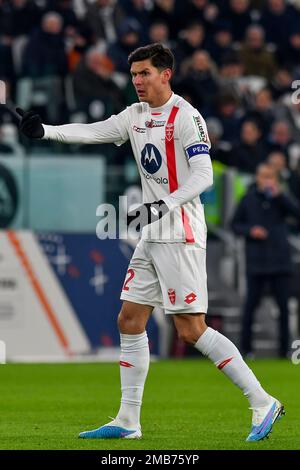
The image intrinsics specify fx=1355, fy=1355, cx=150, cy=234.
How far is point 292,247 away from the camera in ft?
61.7

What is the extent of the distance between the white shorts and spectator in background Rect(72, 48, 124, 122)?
354 inches

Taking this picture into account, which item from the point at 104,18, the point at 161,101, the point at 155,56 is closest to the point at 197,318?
the point at 161,101

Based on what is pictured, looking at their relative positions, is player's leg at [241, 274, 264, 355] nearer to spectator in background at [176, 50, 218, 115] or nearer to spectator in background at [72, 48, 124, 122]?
spectator in background at [72, 48, 124, 122]

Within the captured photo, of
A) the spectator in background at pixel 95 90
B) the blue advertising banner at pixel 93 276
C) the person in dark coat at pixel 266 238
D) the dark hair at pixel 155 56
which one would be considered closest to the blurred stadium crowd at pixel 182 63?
the spectator in background at pixel 95 90

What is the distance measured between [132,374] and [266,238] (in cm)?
862

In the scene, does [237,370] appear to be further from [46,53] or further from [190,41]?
[190,41]

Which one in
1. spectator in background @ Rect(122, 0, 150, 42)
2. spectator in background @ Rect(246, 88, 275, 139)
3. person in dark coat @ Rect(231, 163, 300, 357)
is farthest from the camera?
spectator in background @ Rect(122, 0, 150, 42)

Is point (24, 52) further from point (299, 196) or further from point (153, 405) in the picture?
point (153, 405)

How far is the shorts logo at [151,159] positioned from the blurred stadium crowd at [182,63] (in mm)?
8076

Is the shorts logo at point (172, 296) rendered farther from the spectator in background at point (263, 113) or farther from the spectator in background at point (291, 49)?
the spectator in background at point (291, 49)

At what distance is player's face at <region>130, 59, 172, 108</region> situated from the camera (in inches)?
341

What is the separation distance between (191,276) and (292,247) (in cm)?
1032

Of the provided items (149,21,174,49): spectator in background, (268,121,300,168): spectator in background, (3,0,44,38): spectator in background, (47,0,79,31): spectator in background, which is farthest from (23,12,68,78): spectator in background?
(268,121,300,168): spectator in background
